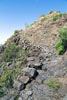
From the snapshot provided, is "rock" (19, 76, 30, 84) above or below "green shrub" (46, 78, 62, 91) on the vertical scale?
above

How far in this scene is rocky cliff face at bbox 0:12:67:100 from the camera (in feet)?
31.3

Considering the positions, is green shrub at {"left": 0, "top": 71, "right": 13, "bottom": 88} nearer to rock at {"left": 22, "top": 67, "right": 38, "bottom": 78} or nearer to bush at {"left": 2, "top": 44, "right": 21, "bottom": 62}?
rock at {"left": 22, "top": 67, "right": 38, "bottom": 78}

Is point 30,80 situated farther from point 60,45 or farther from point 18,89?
point 60,45

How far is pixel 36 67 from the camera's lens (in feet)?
42.6

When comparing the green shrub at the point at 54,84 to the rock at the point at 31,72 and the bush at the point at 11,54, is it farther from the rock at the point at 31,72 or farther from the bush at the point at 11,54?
the bush at the point at 11,54

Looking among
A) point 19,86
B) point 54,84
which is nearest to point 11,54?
point 19,86

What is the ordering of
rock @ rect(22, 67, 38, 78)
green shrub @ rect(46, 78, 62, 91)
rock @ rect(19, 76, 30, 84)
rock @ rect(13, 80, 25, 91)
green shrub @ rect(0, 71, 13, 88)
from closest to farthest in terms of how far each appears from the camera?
1. green shrub @ rect(46, 78, 62, 91)
2. rock @ rect(13, 80, 25, 91)
3. rock @ rect(19, 76, 30, 84)
4. rock @ rect(22, 67, 38, 78)
5. green shrub @ rect(0, 71, 13, 88)

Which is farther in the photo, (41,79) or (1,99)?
(41,79)

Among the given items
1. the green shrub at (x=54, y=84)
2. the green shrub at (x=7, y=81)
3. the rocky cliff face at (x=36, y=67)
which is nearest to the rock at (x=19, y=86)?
the rocky cliff face at (x=36, y=67)

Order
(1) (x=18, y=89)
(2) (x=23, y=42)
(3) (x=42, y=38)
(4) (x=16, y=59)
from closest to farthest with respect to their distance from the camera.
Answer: (1) (x=18, y=89) → (4) (x=16, y=59) → (3) (x=42, y=38) → (2) (x=23, y=42)

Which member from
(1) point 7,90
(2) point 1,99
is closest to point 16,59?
(1) point 7,90

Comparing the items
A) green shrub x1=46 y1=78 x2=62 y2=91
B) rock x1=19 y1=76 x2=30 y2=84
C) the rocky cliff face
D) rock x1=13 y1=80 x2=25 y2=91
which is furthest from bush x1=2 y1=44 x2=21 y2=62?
green shrub x1=46 y1=78 x2=62 y2=91

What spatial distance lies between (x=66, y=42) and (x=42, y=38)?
5209 mm

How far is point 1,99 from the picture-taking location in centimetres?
992
